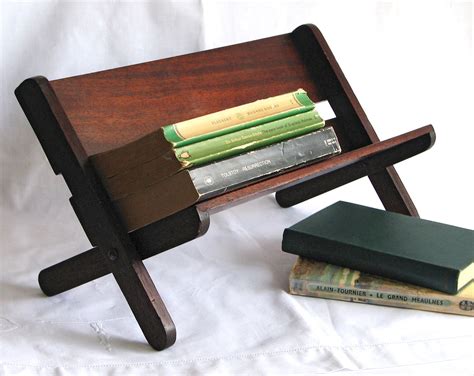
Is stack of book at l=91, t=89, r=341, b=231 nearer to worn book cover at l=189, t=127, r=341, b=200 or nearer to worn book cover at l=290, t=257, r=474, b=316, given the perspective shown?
worn book cover at l=189, t=127, r=341, b=200

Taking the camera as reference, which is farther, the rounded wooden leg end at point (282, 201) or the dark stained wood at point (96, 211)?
the rounded wooden leg end at point (282, 201)

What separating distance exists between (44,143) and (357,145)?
28.4 inches

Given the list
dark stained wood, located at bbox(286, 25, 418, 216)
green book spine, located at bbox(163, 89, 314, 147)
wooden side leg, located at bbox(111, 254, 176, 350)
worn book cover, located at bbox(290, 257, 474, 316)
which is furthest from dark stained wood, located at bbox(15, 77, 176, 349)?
dark stained wood, located at bbox(286, 25, 418, 216)

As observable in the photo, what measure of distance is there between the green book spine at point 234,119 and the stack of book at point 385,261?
0.84 feet

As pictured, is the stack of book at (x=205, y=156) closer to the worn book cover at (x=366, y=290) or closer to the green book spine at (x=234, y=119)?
the green book spine at (x=234, y=119)

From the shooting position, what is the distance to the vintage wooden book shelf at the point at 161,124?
1868 mm

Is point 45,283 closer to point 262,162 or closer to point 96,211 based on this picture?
point 96,211

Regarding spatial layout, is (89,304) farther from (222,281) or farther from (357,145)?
(357,145)

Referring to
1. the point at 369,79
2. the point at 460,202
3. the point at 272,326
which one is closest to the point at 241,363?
the point at 272,326

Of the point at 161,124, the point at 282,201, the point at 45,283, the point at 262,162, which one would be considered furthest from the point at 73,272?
the point at 282,201

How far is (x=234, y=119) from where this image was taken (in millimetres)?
1874

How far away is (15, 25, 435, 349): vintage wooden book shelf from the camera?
6.13 ft

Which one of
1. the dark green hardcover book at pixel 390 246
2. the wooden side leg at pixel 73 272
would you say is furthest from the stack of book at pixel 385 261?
the wooden side leg at pixel 73 272

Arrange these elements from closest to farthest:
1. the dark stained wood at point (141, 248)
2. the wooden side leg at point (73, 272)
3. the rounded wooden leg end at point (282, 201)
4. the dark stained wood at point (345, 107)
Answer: the dark stained wood at point (141, 248), the wooden side leg at point (73, 272), the dark stained wood at point (345, 107), the rounded wooden leg end at point (282, 201)
